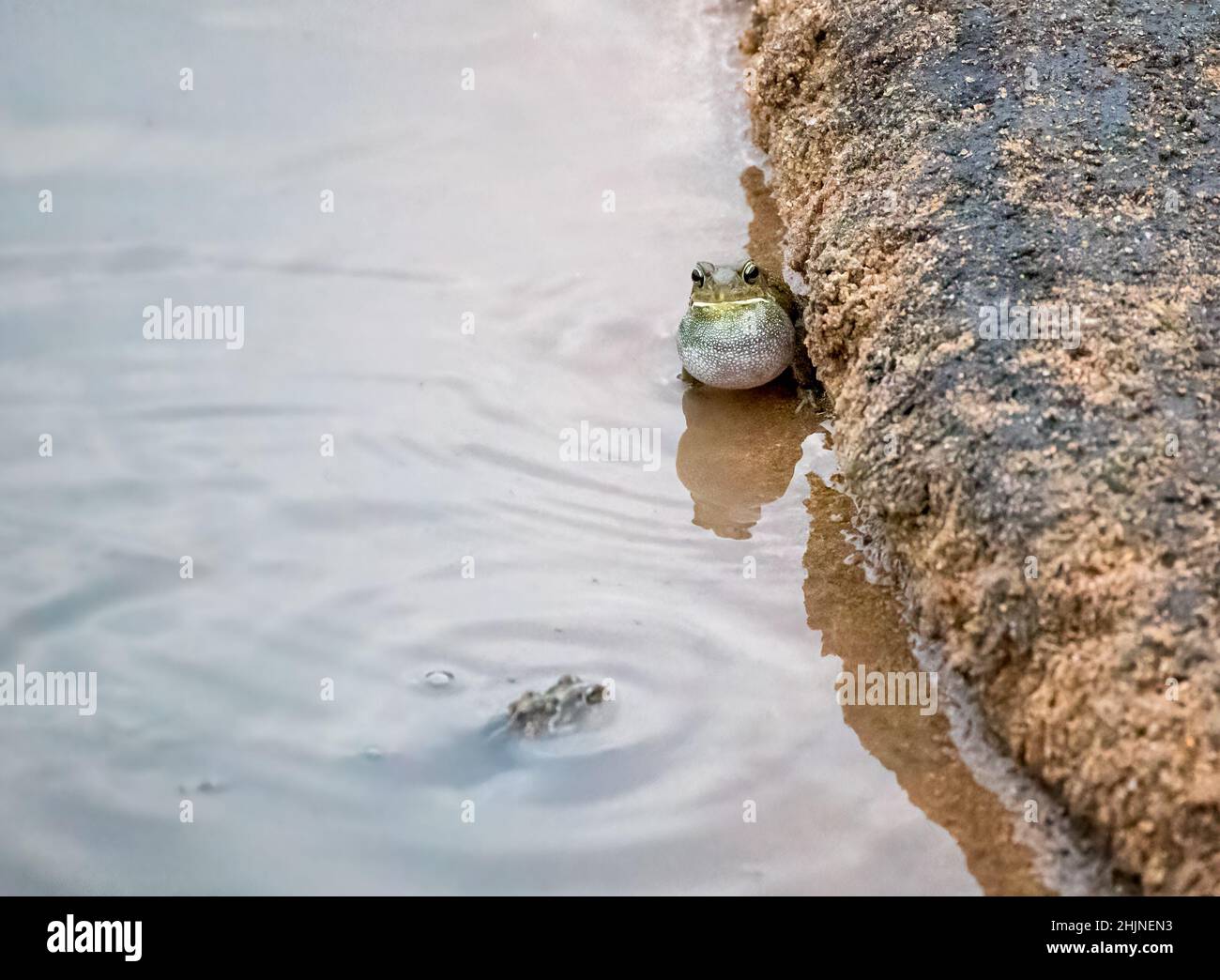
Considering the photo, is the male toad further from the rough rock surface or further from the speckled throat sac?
the rough rock surface

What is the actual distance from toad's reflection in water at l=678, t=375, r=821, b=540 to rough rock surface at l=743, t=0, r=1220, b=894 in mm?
437

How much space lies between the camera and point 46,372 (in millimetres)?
5328

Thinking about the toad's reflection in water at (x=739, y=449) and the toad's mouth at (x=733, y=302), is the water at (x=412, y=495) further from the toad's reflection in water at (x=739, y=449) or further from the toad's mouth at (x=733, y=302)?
the toad's mouth at (x=733, y=302)

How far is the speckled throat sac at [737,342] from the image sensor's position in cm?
517

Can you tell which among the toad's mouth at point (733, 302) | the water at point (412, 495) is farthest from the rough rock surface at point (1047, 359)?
the water at point (412, 495)

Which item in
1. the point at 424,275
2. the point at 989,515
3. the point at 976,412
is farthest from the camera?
the point at 424,275

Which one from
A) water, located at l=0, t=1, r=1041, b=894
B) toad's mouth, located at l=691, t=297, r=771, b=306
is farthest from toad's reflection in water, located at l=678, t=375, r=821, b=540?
toad's mouth, located at l=691, t=297, r=771, b=306

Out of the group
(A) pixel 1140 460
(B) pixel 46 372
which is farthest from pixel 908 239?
(B) pixel 46 372

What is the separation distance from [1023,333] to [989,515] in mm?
700

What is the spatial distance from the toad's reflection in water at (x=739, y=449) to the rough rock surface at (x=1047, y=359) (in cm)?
44

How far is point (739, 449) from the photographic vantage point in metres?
5.18

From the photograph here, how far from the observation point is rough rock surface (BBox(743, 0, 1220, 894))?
10.00 ft
